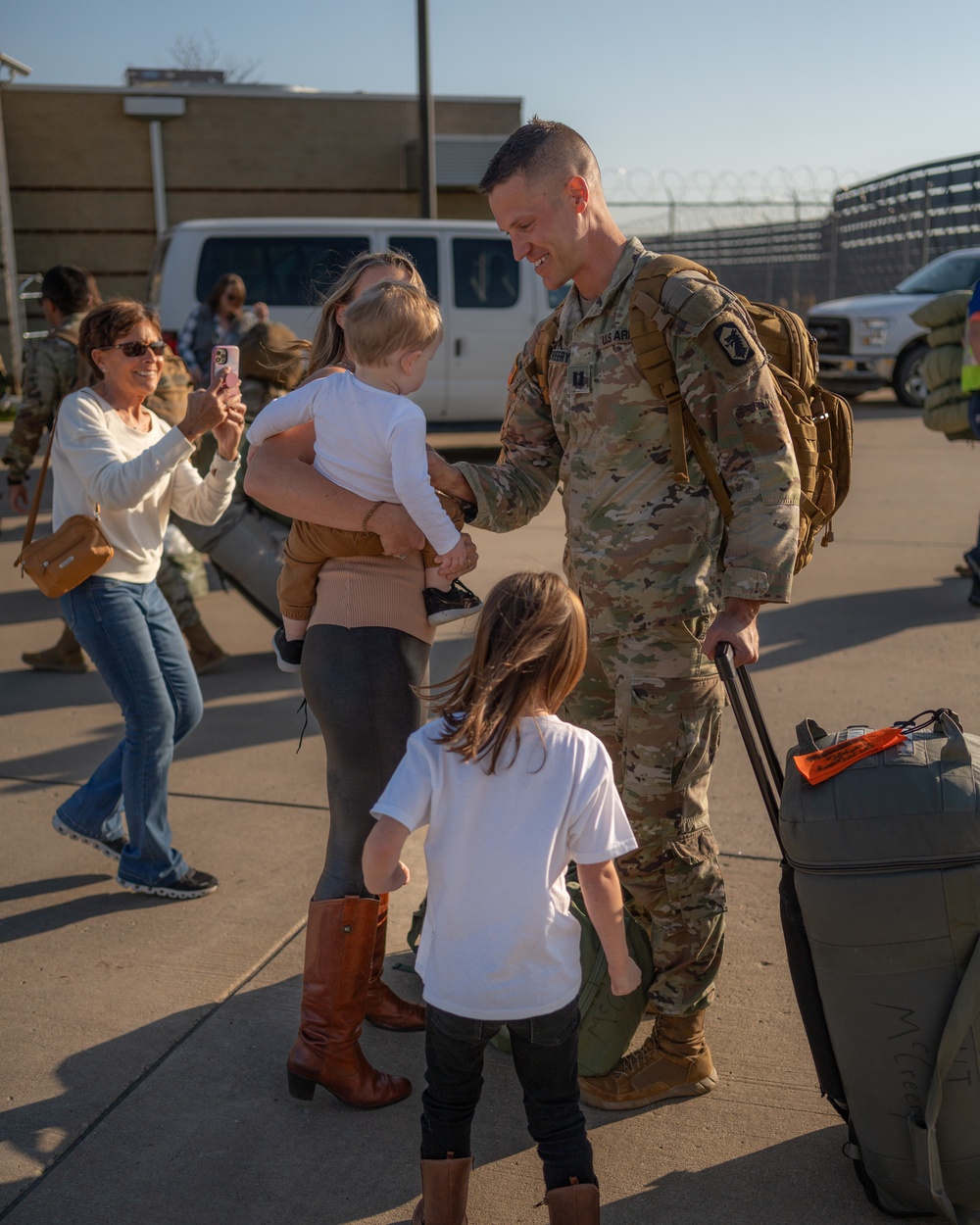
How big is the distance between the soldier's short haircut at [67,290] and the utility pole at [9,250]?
12.6 meters

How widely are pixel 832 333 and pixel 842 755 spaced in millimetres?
14834

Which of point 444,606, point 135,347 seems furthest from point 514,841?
point 135,347

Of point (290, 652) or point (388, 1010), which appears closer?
point (290, 652)

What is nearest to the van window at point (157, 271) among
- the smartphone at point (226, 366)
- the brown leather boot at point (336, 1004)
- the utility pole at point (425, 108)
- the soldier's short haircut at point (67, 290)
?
the utility pole at point (425, 108)

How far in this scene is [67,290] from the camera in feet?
19.5

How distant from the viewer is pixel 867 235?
73.0 ft

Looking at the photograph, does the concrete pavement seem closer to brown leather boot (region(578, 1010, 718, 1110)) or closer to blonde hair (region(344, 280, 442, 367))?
brown leather boot (region(578, 1010, 718, 1110))

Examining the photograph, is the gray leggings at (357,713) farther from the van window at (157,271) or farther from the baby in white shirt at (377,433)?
the van window at (157,271)

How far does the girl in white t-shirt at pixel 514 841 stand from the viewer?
2057 mm

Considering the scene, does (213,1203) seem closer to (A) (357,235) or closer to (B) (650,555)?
(B) (650,555)

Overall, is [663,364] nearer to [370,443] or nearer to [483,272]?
[370,443]

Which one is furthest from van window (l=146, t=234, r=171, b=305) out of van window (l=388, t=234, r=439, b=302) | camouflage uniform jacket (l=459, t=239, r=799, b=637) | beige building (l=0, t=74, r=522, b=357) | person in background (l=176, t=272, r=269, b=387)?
camouflage uniform jacket (l=459, t=239, r=799, b=637)

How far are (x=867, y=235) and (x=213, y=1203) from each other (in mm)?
22697

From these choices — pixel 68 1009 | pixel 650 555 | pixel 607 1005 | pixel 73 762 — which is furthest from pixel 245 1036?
pixel 73 762
